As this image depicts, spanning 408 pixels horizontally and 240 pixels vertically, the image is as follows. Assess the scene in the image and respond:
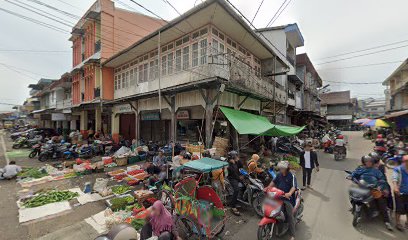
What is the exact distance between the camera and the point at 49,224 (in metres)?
4.91

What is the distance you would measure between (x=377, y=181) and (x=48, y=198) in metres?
10.2

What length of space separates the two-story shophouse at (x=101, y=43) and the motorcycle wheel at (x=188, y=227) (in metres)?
15.0

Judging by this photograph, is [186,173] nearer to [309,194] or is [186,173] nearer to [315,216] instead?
[315,216]

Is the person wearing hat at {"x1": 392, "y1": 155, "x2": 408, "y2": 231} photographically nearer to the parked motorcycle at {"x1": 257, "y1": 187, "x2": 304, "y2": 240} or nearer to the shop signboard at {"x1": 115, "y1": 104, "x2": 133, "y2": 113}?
the parked motorcycle at {"x1": 257, "y1": 187, "x2": 304, "y2": 240}

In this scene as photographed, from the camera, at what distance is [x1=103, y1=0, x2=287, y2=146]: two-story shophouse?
911 centimetres

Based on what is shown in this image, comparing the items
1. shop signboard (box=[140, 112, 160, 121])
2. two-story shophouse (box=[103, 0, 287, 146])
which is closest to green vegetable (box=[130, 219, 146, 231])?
two-story shophouse (box=[103, 0, 287, 146])

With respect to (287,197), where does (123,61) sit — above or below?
above

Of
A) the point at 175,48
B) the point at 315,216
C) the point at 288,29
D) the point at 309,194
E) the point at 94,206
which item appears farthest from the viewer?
the point at 288,29

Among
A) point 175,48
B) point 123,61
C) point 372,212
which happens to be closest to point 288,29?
point 175,48

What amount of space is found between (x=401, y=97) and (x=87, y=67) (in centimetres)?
3924

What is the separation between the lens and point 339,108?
144 ft

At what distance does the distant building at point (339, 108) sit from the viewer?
43119 millimetres

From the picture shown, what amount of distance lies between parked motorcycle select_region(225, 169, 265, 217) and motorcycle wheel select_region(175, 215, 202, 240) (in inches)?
81.9

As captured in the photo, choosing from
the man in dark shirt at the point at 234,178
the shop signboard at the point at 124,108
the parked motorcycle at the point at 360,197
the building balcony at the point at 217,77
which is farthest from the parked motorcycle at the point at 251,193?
the shop signboard at the point at 124,108
